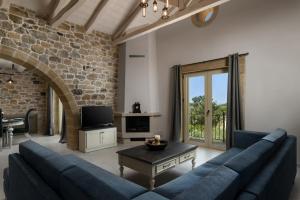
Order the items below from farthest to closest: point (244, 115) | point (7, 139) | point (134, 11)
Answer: point (7, 139)
point (134, 11)
point (244, 115)

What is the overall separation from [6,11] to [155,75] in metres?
4.01

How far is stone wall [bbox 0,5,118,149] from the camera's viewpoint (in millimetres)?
4032

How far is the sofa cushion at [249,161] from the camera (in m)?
1.32

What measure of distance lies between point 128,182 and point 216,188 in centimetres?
65

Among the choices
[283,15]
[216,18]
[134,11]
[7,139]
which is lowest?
[7,139]

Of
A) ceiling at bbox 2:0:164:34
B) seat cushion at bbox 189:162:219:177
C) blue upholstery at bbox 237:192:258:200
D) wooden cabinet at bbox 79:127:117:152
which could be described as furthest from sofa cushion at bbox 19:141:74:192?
ceiling at bbox 2:0:164:34

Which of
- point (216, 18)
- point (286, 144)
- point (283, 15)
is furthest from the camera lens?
point (216, 18)

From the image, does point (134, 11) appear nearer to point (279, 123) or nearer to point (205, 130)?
point (205, 130)

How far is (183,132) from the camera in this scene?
5578 mm

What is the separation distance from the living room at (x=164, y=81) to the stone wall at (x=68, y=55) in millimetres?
25

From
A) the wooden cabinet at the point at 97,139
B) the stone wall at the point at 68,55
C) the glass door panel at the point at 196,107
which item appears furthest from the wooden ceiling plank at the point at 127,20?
the wooden cabinet at the point at 97,139

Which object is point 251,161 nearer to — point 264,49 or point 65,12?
point 264,49

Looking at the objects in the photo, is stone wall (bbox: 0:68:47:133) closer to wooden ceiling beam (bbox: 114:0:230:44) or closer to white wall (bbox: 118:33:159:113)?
white wall (bbox: 118:33:159:113)

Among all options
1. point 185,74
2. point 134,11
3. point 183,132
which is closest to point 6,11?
point 134,11
